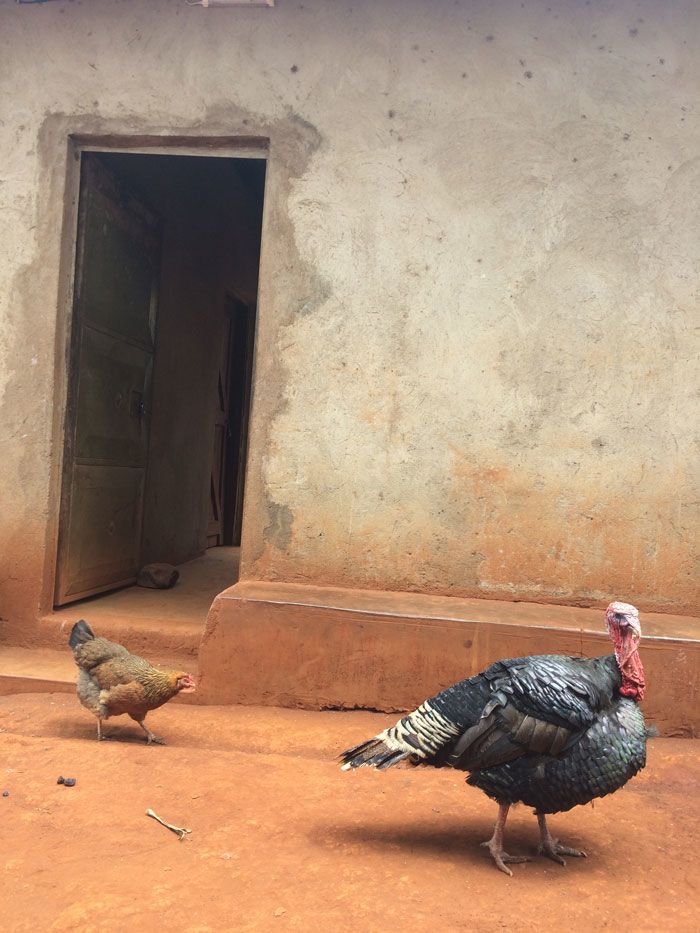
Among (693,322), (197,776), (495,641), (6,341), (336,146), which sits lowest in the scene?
(197,776)

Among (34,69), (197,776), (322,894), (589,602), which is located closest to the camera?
(322,894)

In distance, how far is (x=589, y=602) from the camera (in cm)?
481

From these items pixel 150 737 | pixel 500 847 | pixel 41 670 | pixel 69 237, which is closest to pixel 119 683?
pixel 150 737

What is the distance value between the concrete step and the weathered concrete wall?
1.02 metres

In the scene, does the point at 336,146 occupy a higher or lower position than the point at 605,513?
higher

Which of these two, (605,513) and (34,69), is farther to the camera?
(34,69)

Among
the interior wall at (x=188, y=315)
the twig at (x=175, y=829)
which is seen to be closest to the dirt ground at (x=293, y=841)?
the twig at (x=175, y=829)

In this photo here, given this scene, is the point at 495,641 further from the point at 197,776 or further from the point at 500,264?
the point at 500,264

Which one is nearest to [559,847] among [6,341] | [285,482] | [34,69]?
[285,482]

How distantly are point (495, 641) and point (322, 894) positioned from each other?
2.07 meters

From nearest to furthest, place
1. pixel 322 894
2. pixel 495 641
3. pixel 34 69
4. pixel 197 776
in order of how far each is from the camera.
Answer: pixel 322 894 → pixel 197 776 → pixel 495 641 → pixel 34 69

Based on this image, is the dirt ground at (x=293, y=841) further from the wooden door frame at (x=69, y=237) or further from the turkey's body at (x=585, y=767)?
the wooden door frame at (x=69, y=237)

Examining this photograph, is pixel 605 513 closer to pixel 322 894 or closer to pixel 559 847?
pixel 559 847

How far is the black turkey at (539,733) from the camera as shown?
283 centimetres
